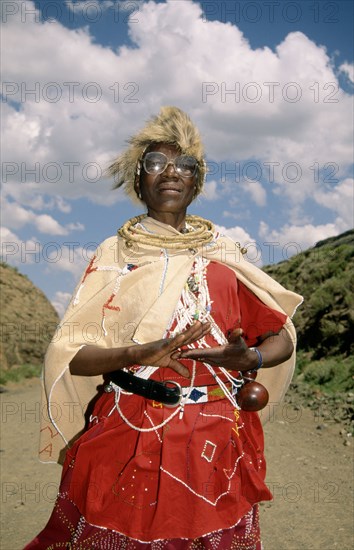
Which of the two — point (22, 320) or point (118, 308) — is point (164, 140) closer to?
point (118, 308)

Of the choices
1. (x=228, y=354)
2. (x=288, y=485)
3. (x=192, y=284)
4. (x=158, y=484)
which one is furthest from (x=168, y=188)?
(x=288, y=485)

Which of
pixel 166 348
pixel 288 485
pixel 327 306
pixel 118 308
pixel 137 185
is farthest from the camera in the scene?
pixel 327 306

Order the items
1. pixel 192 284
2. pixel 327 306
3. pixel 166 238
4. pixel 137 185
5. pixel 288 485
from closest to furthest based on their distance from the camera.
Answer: pixel 192 284, pixel 166 238, pixel 137 185, pixel 288 485, pixel 327 306

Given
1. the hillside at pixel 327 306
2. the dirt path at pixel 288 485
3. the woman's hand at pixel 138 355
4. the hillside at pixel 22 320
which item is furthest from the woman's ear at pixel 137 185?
the hillside at pixel 22 320

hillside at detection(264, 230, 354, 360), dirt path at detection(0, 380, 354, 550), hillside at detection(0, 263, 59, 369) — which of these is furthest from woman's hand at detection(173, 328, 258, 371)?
hillside at detection(0, 263, 59, 369)

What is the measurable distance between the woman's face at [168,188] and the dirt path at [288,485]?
357 centimetres

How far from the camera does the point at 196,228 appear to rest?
323cm

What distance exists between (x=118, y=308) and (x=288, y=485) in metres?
4.78

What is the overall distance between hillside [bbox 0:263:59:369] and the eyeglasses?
14.0m

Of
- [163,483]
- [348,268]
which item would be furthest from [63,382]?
[348,268]

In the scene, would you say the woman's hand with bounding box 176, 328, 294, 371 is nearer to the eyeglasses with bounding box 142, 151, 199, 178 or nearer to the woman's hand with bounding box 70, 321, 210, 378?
the woman's hand with bounding box 70, 321, 210, 378

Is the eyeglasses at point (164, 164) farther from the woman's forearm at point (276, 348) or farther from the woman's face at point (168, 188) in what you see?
the woman's forearm at point (276, 348)

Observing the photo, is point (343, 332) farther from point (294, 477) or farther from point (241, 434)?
point (241, 434)

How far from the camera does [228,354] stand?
245cm
